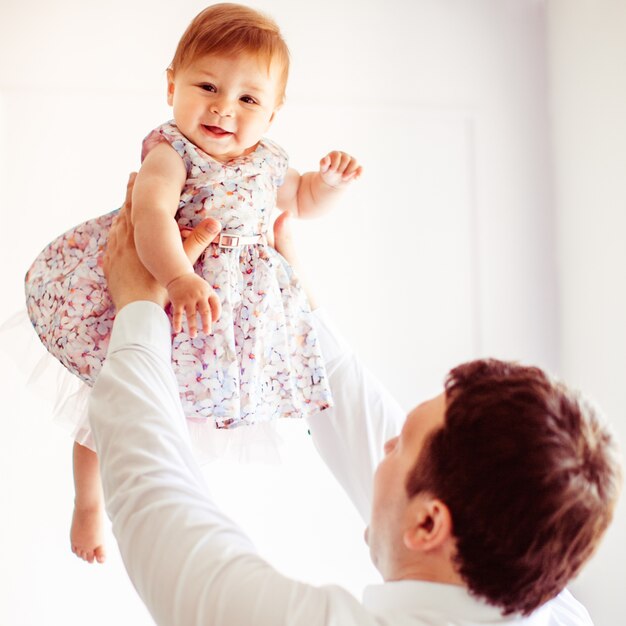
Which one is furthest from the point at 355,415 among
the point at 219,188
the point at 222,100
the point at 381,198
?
the point at 381,198

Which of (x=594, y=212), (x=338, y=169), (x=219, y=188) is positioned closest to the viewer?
(x=219, y=188)

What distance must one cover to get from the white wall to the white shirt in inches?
47.6

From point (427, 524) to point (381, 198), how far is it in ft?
4.79

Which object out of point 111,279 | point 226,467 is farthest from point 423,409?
point 226,467

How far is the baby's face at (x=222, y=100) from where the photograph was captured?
1112 millimetres

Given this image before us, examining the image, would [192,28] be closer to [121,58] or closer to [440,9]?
[121,58]

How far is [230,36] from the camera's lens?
1.11 metres

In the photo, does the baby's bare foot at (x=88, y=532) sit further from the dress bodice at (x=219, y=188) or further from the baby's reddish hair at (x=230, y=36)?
the baby's reddish hair at (x=230, y=36)

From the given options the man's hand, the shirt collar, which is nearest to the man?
the shirt collar

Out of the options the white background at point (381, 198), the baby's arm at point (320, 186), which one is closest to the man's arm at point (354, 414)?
A: the baby's arm at point (320, 186)

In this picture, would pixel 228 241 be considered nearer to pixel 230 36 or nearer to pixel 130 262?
pixel 130 262

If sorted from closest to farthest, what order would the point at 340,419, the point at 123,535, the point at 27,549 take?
the point at 123,535
the point at 340,419
the point at 27,549

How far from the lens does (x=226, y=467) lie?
208 cm

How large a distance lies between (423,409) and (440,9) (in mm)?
1622
